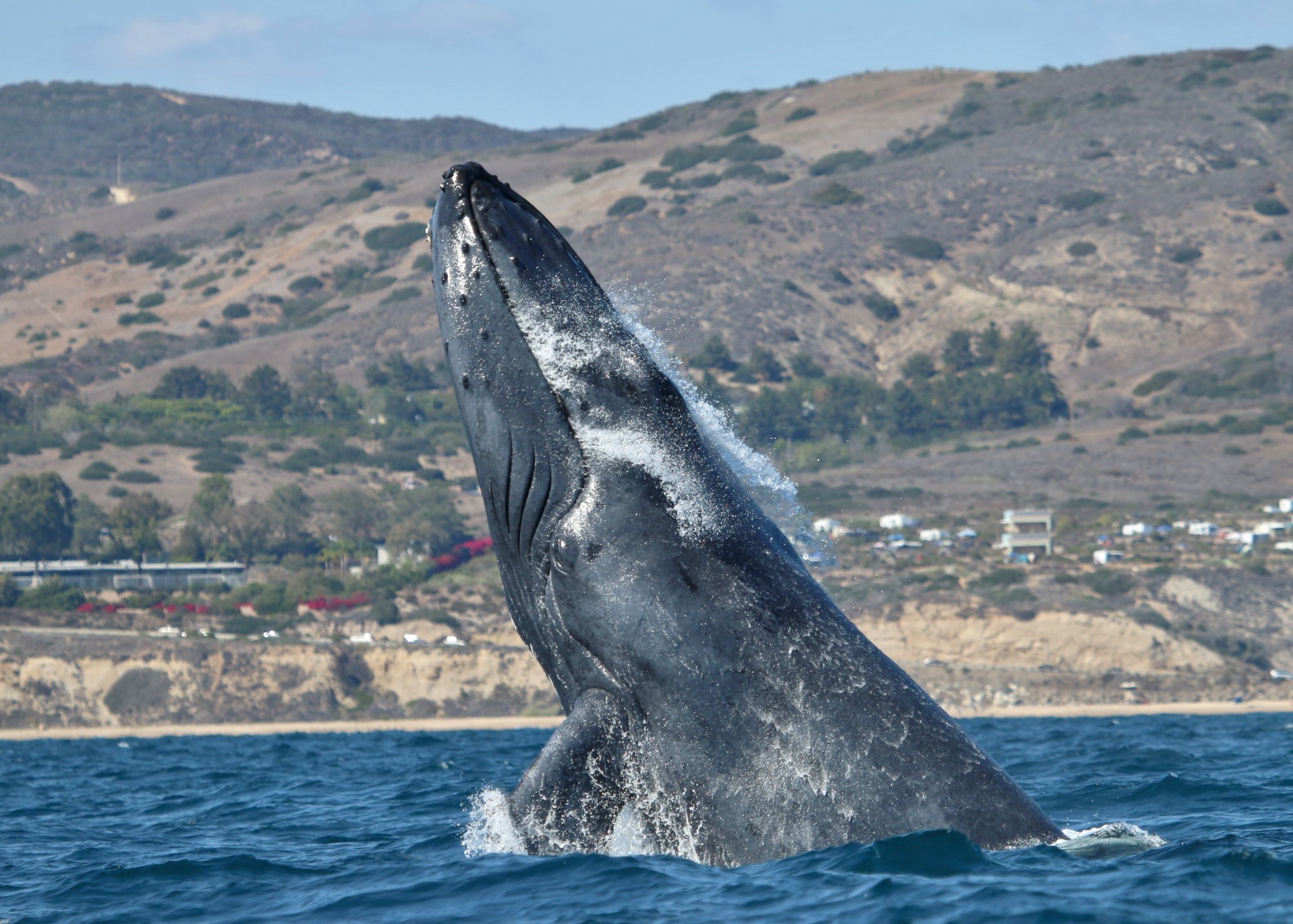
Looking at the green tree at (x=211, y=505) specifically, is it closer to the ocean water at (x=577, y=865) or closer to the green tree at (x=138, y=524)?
the green tree at (x=138, y=524)

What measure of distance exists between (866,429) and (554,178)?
86928mm

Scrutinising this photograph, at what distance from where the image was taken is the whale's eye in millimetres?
8039

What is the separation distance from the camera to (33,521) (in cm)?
8600

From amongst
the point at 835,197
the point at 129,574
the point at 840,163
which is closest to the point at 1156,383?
the point at 835,197

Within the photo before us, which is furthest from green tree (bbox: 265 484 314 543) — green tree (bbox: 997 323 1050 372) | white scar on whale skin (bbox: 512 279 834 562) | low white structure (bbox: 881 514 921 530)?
white scar on whale skin (bbox: 512 279 834 562)

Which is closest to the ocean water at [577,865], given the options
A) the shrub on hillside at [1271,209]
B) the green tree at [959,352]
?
the green tree at [959,352]

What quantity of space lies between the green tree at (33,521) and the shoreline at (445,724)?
2726 centimetres

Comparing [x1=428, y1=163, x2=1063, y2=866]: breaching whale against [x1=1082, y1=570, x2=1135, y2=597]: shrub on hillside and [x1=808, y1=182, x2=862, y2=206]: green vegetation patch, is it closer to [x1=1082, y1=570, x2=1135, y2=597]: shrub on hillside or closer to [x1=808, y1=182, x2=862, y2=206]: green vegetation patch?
Result: [x1=1082, y1=570, x2=1135, y2=597]: shrub on hillside

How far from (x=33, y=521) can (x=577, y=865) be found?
282 ft

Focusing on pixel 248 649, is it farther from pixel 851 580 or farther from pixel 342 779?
pixel 342 779

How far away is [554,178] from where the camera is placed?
184500 millimetres

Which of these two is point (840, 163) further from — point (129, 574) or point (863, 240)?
point (129, 574)

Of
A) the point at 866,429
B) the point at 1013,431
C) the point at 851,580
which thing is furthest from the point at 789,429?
the point at 851,580

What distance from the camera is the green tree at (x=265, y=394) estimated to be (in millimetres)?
128250
